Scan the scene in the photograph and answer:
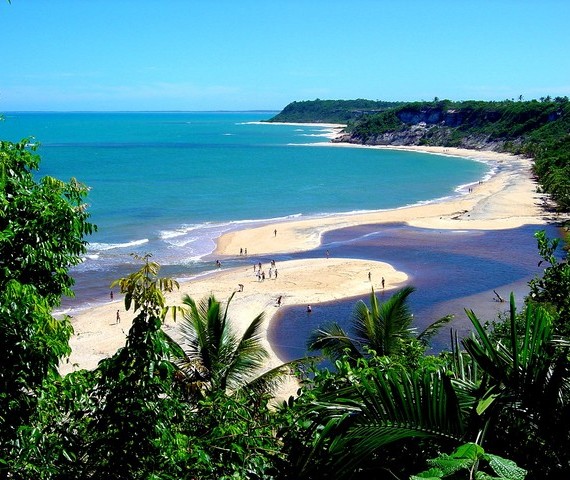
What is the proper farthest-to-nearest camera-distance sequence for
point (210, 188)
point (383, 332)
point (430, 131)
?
point (430, 131), point (210, 188), point (383, 332)

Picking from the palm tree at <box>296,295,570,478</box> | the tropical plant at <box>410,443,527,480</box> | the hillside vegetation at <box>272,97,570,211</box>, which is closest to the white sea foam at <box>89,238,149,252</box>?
the palm tree at <box>296,295,570,478</box>

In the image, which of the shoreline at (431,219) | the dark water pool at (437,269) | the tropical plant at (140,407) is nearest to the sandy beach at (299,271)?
Result: the shoreline at (431,219)

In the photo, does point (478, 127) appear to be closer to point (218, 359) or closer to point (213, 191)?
point (213, 191)

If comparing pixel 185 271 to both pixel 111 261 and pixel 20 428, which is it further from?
pixel 20 428

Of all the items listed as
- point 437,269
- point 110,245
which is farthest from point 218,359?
point 110,245

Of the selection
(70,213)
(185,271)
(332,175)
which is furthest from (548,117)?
(70,213)

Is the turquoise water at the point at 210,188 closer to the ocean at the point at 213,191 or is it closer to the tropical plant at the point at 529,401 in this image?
the ocean at the point at 213,191
